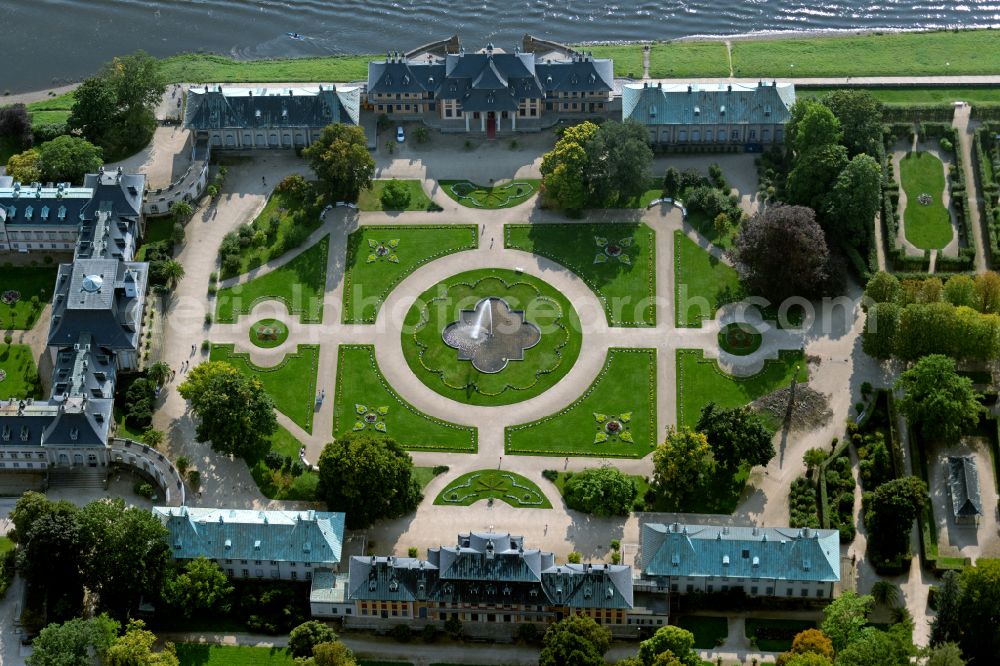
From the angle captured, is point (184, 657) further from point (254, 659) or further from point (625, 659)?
point (625, 659)

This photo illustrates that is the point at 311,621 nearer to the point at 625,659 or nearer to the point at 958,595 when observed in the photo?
the point at 625,659

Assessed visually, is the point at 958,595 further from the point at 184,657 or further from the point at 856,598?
the point at 184,657

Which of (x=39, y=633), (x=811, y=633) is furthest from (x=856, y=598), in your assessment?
(x=39, y=633)

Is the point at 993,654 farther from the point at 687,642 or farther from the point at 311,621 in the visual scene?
the point at 311,621

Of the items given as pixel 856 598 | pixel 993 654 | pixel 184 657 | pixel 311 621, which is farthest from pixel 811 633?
pixel 184 657

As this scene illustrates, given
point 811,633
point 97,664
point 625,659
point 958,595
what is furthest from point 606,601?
point 97,664

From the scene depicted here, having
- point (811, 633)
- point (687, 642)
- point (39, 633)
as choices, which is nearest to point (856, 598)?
point (811, 633)
